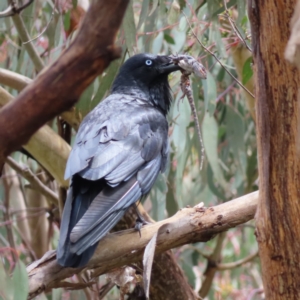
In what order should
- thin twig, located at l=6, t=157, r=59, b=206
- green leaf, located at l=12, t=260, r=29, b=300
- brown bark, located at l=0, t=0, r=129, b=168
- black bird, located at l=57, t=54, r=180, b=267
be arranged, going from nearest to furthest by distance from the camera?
brown bark, located at l=0, t=0, r=129, b=168 < green leaf, located at l=12, t=260, r=29, b=300 < black bird, located at l=57, t=54, r=180, b=267 < thin twig, located at l=6, t=157, r=59, b=206

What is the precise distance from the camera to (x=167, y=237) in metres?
1.88

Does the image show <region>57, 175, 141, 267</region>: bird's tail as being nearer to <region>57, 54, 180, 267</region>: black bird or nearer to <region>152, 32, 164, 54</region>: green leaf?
<region>57, 54, 180, 267</region>: black bird

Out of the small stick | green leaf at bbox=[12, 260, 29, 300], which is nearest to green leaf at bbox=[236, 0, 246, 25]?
the small stick

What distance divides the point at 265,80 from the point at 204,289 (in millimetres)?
2653

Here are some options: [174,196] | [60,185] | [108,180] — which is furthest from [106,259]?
[174,196]

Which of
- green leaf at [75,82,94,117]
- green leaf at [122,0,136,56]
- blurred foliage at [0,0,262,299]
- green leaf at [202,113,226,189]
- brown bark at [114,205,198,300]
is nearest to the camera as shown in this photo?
green leaf at [122,0,136,56]

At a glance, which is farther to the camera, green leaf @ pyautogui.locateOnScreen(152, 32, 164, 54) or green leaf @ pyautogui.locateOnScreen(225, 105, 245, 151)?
green leaf @ pyautogui.locateOnScreen(225, 105, 245, 151)

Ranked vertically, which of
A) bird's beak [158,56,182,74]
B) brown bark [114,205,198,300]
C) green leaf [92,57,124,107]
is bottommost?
brown bark [114,205,198,300]

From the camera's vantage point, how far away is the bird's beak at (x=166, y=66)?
103 inches

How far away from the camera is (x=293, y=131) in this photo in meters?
1.29

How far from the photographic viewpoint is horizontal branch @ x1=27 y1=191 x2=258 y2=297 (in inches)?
72.3

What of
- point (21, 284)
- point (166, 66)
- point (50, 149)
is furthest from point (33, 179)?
point (21, 284)

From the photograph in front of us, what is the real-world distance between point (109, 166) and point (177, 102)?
0.73 meters

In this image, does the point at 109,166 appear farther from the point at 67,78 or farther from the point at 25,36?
the point at 67,78
